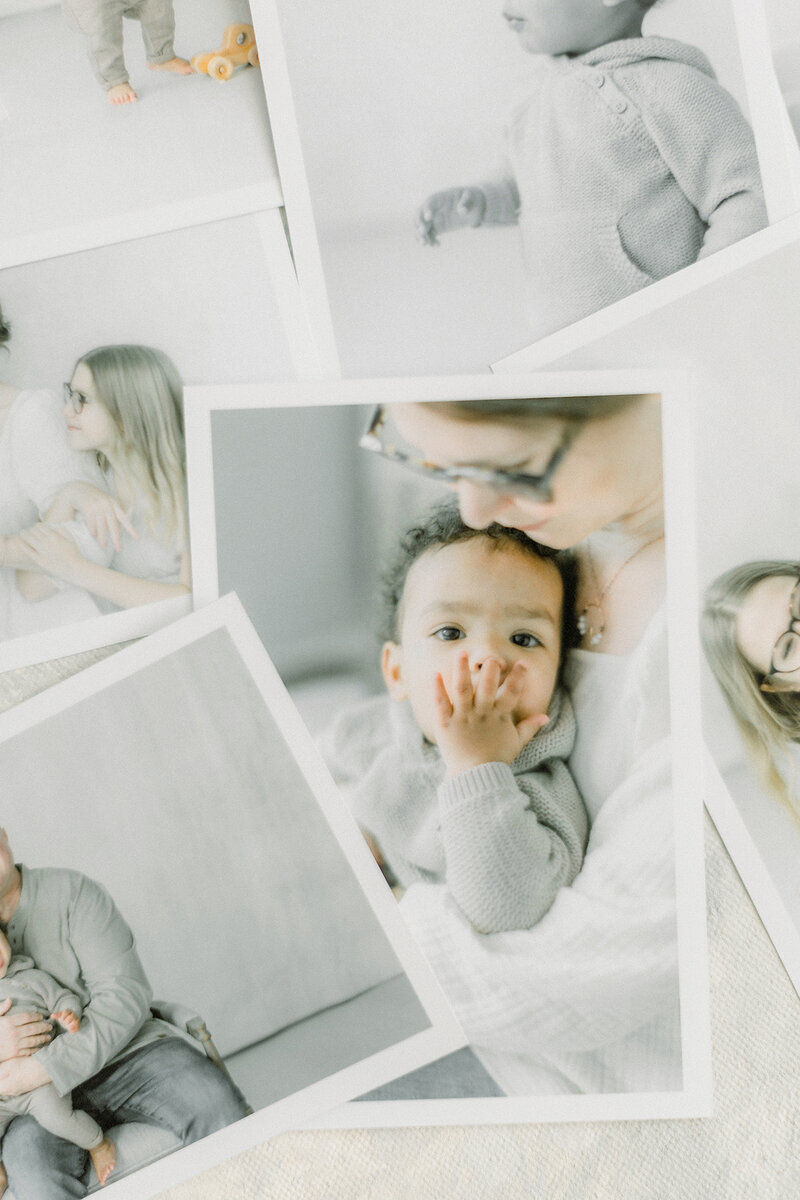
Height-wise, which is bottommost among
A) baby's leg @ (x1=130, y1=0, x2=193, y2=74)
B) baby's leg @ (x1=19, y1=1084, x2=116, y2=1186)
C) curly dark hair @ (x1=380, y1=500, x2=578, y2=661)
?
baby's leg @ (x1=19, y1=1084, x2=116, y2=1186)

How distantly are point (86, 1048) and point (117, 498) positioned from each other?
0.97 ft

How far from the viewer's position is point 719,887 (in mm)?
464

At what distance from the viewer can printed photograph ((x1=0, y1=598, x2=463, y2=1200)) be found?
1.41 feet

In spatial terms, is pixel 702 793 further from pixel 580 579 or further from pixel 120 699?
pixel 120 699

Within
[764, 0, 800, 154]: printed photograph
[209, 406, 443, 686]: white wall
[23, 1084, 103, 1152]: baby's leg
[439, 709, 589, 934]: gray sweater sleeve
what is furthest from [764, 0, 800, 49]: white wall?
[23, 1084, 103, 1152]: baby's leg

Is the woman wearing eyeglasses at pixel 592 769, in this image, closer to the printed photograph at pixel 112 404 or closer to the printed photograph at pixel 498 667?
the printed photograph at pixel 498 667

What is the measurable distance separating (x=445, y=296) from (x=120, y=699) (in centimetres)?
29

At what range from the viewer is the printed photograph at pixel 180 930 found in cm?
43

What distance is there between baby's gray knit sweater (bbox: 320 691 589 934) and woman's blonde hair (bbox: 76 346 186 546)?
156mm

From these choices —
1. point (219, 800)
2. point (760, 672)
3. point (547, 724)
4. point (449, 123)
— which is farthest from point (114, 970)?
point (449, 123)

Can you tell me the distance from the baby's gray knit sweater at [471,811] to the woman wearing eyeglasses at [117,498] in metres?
0.14

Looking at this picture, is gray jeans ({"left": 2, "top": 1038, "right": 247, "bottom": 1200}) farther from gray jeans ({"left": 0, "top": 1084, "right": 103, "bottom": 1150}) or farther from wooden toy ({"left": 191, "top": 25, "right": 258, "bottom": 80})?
wooden toy ({"left": 191, "top": 25, "right": 258, "bottom": 80})

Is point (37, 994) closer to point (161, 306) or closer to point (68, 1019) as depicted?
point (68, 1019)

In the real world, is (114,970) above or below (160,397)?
below
